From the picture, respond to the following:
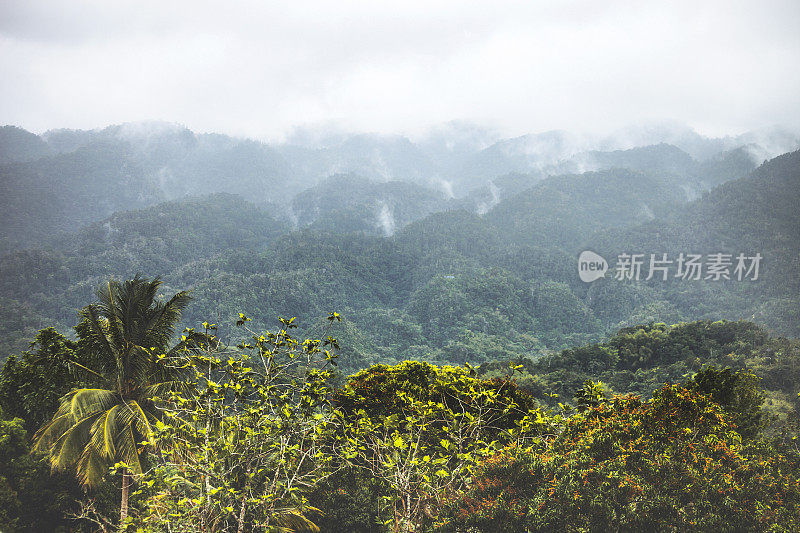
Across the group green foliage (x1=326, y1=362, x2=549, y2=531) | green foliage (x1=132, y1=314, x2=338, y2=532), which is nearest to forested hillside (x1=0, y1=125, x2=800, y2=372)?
green foliage (x1=326, y1=362, x2=549, y2=531)

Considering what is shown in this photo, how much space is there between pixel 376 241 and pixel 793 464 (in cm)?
11909

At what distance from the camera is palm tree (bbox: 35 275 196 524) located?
27.7 ft

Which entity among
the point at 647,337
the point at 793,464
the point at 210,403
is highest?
the point at 210,403

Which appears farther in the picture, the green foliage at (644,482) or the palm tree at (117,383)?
the palm tree at (117,383)

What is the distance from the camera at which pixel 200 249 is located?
409ft

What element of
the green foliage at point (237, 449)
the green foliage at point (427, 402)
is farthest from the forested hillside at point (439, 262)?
the green foliage at point (237, 449)

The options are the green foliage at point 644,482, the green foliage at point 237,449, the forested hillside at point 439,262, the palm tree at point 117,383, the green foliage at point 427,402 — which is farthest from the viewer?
the forested hillside at point 439,262

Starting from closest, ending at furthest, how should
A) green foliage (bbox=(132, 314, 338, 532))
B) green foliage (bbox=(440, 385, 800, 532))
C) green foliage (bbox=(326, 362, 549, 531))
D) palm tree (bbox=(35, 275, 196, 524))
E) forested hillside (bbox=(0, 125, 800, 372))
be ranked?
green foliage (bbox=(132, 314, 338, 532)), green foliage (bbox=(440, 385, 800, 532)), palm tree (bbox=(35, 275, 196, 524)), green foliage (bbox=(326, 362, 549, 531)), forested hillside (bbox=(0, 125, 800, 372))

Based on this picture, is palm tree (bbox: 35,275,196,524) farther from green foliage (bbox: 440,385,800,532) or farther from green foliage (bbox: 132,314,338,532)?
green foliage (bbox: 440,385,800,532)

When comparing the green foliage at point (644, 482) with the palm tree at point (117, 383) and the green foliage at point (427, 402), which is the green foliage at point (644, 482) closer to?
the green foliage at point (427, 402)

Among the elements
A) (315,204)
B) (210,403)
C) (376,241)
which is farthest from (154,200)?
(210,403)

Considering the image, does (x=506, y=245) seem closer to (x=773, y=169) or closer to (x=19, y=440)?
(x=773, y=169)

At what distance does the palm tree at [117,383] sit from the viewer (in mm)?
8453

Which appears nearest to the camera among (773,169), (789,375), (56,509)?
(56,509)
